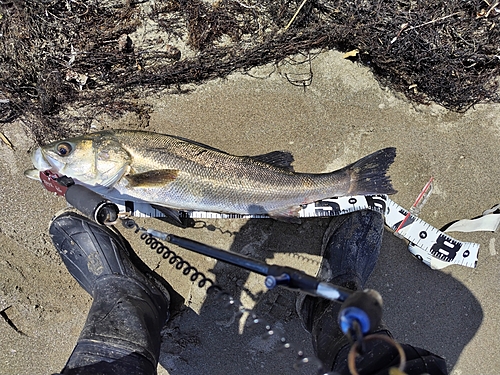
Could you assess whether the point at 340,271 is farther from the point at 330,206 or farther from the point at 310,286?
the point at 310,286

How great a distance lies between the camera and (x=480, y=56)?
314cm

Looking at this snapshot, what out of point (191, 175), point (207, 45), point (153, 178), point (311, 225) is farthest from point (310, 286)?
point (207, 45)

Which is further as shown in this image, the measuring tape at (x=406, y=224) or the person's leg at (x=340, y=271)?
the measuring tape at (x=406, y=224)

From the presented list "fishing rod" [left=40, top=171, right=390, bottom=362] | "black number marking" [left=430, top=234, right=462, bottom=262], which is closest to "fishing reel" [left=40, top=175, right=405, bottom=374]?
"fishing rod" [left=40, top=171, right=390, bottom=362]

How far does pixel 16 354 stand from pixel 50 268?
80 cm

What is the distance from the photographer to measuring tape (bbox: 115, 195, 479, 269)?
3.27 metres

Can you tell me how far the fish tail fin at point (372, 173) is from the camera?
3.07 meters

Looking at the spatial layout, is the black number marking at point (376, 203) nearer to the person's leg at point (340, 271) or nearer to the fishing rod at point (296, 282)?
the person's leg at point (340, 271)

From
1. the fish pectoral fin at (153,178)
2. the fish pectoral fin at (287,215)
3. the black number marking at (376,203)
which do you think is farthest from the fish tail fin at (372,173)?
the fish pectoral fin at (153,178)

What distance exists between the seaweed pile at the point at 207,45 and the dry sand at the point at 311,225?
18 cm

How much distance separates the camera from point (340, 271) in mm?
3139

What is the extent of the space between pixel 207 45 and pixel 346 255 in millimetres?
2130

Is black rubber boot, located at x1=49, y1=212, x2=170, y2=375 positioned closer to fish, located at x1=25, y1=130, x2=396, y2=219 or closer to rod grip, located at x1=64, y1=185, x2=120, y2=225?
fish, located at x1=25, y1=130, x2=396, y2=219

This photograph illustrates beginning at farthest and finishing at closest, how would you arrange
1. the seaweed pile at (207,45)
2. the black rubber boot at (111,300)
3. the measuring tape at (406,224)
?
the measuring tape at (406,224) < the seaweed pile at (207,45) < the black rubber boot at (111,300)
